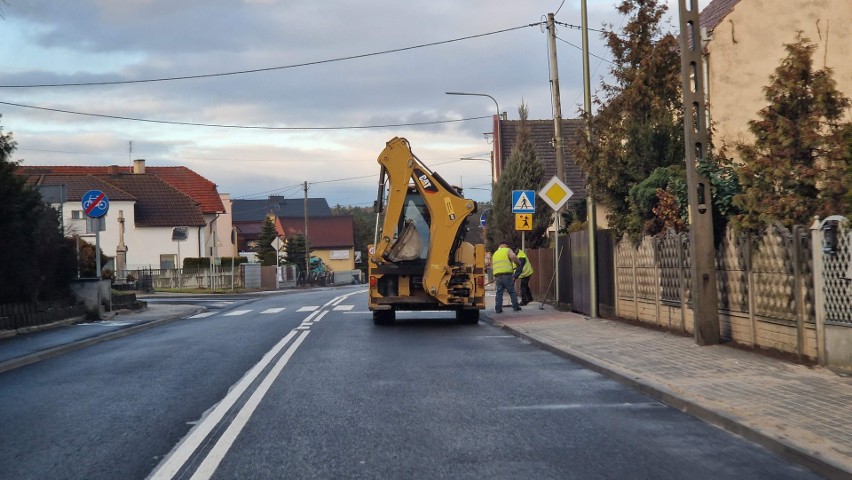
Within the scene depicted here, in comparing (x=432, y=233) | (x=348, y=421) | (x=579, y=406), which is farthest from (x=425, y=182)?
(x=348, y=421)

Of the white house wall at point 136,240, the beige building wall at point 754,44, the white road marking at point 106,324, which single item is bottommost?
the white road marking at point 106,324

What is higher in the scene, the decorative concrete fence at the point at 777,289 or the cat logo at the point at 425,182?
the cat logo at the point at 425,182

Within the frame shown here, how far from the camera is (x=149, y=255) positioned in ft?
216

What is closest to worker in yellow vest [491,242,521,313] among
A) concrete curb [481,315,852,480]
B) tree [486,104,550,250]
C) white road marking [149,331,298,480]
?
concrete curb [481,315,852,480]

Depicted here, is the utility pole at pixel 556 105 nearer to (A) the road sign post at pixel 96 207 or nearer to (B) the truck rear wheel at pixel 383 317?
(B) the truck rear wheel at pixel 383 317

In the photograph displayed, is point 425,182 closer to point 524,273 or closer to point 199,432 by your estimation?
point 524,273

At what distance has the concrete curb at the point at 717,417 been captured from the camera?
576 cm

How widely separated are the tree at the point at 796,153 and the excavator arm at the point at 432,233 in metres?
7.00

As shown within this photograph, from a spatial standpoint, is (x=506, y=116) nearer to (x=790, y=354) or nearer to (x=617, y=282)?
(x=617, y=282)

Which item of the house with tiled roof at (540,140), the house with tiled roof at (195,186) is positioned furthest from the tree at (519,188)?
the house with tiled roof at (195,186)

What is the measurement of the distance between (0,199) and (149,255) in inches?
1936

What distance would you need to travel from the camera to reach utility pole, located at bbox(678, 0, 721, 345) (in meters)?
11.9

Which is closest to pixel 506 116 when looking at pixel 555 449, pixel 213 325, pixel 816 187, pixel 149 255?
pixel 149 255

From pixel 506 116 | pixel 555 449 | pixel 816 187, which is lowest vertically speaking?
pixel 555 449
